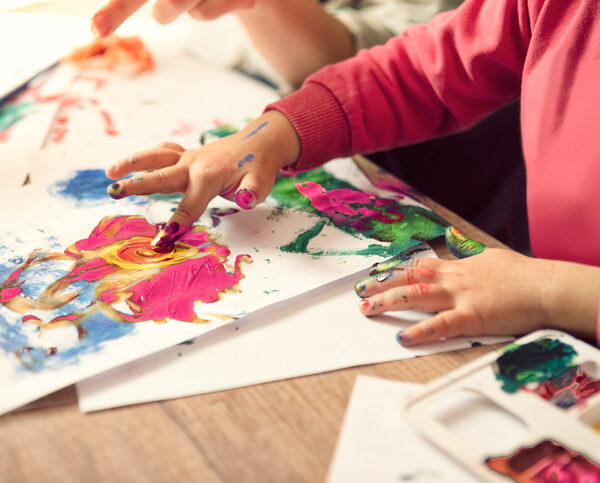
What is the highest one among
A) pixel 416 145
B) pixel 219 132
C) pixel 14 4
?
pixel 14 4

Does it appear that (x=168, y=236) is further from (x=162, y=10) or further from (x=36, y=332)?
(x=162, y=10)

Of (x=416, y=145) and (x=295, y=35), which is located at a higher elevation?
(x=295, y=35)

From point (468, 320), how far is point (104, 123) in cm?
60

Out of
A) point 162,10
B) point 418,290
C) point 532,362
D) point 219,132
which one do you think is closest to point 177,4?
point 162,10

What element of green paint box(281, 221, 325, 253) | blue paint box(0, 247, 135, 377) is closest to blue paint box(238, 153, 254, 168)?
green paint box(281, 221, 325, 253)

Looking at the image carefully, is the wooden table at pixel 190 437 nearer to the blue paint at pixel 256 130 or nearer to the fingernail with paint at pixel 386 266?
the fingernail with paint at pixel 386 266

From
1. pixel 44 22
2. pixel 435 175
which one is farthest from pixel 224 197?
pixel 44 22

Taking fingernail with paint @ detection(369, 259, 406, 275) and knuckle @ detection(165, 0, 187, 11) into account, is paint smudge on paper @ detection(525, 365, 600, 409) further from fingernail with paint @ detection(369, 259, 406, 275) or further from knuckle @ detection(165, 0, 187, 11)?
knuckle @ detection(165, 0, 187, 11)

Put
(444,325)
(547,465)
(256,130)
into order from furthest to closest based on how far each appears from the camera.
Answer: (256,130) → (444,325) → (547,465)

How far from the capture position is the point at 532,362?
1.42 ft

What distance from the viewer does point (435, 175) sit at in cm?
98

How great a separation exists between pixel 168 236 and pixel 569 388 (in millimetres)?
382

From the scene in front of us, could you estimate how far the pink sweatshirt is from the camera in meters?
0.58

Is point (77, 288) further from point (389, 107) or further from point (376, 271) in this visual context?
point (389, 107)
